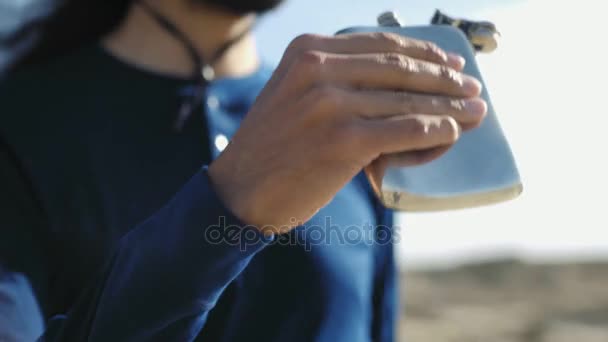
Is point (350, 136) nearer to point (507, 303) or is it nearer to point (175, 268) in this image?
point (175, 268)

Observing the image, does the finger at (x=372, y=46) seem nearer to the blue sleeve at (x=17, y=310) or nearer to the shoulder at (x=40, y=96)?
the blue sleeve at (x=17, y=310)

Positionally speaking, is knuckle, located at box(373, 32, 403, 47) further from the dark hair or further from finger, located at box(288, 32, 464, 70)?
the dark hair

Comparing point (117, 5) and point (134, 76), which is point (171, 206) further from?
point (117, 5)

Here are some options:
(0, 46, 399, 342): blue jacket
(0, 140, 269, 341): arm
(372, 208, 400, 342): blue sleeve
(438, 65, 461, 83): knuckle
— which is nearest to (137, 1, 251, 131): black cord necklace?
(0, 46, 399, 342): blue jacket

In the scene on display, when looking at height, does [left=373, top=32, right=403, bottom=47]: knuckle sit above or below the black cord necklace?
above

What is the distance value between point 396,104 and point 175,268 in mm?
191

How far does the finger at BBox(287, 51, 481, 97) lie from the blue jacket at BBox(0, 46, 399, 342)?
342mm

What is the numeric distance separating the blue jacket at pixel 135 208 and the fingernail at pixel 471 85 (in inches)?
14.5

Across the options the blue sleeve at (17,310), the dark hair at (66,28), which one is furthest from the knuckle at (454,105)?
the dark hair at (66,28)

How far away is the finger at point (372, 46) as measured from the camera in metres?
0.61

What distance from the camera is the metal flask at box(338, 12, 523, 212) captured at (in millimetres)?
617

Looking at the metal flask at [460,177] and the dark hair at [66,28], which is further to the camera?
the dark hair at [66,28]

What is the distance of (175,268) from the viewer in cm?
65

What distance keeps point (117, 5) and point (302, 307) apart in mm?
534
